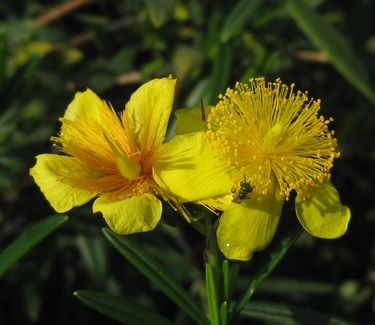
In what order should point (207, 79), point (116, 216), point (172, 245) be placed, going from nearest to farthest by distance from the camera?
point (116, 216) < point (207, 79) < point (172, 245)

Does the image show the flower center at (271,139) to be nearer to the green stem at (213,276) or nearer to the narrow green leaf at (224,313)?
the green stem at (213,276)

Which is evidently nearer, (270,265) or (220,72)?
(270,265)

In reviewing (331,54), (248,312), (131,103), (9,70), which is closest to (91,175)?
(131,103)

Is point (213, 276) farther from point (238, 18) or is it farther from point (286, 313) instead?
point (238, 18)

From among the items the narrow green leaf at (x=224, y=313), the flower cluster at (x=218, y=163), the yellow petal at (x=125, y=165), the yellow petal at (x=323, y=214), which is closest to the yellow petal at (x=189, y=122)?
the flower cluster at (x=218, y=163)

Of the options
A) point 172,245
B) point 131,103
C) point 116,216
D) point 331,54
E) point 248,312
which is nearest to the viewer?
point 116,216

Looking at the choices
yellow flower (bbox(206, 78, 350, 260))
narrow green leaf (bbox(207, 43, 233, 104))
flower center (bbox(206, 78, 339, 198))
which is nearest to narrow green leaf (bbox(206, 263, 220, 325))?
yellow flower (bbox(206, 78, 350, 260))

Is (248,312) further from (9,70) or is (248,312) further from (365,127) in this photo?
(9,70)

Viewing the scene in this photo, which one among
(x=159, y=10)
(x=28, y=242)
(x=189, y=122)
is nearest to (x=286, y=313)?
(x=189, y=122)
